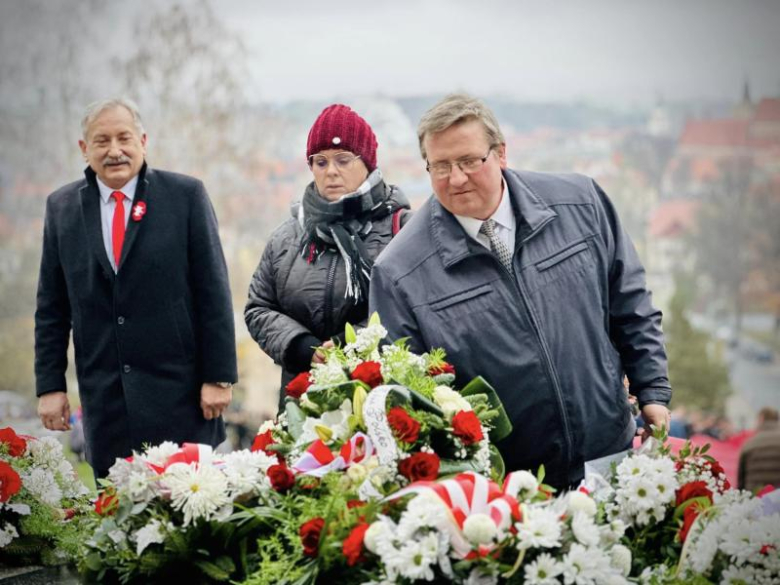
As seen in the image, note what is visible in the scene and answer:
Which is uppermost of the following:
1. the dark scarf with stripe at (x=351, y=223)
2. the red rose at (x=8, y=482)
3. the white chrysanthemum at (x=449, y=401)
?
the dark scarf with stripe at (x=351, y=223)

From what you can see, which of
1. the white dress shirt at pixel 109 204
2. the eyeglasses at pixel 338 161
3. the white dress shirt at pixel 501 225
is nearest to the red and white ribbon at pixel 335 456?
the white dress shirt at pixel 501 225

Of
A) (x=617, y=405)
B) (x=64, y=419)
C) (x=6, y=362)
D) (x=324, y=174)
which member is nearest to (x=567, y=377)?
(x=617, y=405)

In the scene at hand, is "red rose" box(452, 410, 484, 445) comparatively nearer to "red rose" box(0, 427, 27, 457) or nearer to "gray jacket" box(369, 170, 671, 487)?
"gray jacket" box(369, 170, 671, 487)

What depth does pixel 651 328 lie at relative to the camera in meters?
3.22

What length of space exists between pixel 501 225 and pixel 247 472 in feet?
3.49

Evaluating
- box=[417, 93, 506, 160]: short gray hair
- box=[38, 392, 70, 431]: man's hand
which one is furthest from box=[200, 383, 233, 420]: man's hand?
box=[417, 93, 506, 160]: short gray hair

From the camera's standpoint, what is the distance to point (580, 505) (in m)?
2.25

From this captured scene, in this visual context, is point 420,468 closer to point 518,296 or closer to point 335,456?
point 335,456

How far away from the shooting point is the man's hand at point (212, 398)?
4.32 metres

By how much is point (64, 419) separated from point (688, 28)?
36.2 meters

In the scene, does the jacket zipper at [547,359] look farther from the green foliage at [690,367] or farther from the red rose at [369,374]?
the green foliage at [690,367]

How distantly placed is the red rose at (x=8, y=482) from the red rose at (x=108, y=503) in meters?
0.72

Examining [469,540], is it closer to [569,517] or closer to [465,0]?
[569,517]

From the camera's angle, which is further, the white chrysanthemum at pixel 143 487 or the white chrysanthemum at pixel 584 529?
the white chrysanthemum at pixel 143 487
